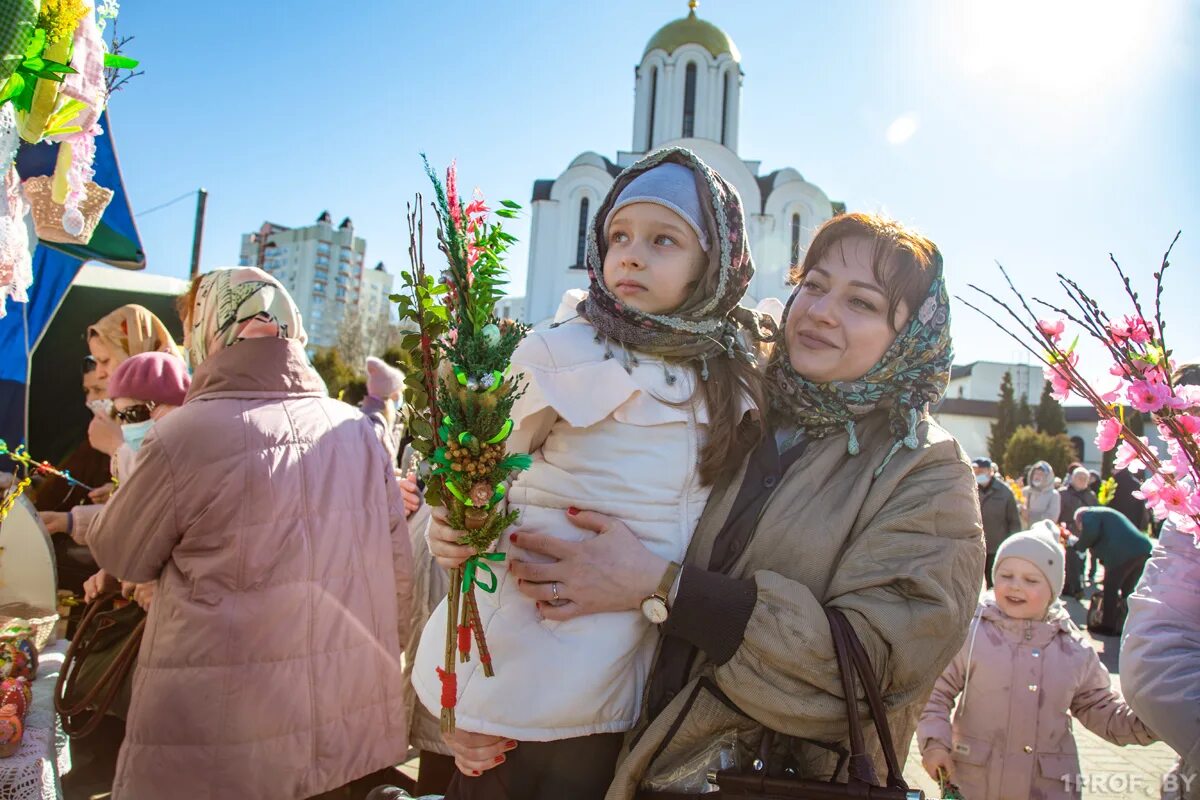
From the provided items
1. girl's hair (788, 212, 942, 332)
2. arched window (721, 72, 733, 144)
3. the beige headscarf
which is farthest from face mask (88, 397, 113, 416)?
arched window (721, 72, 733, 144)

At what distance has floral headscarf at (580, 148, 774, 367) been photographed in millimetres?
1823

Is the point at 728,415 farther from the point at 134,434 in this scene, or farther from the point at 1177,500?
the point at 134,434

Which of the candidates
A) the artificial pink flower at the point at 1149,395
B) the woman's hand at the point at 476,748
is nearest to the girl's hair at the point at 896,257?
the artificial pink flower at the point at 1149,395

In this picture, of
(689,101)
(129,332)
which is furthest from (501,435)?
(689,101)

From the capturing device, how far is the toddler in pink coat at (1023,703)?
3098 mm

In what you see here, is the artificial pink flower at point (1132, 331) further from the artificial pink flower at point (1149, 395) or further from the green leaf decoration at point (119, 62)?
the green leaf decoration at point (119, 62)

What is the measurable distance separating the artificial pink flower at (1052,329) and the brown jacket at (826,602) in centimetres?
53

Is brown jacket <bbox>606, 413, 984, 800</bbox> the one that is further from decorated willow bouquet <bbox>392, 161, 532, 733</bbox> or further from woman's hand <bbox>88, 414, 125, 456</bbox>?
woman's hand <bbox>88, 414, 125, 456</bbox>

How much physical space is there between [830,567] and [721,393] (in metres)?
0.45

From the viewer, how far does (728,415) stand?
179cm

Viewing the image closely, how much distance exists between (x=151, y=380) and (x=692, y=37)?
33352 millimetres

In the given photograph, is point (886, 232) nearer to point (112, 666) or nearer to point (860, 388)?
point (860, 388)

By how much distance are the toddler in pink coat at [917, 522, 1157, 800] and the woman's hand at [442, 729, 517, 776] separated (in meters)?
2.21

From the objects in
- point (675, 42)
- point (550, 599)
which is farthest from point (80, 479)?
point (675, 42)
